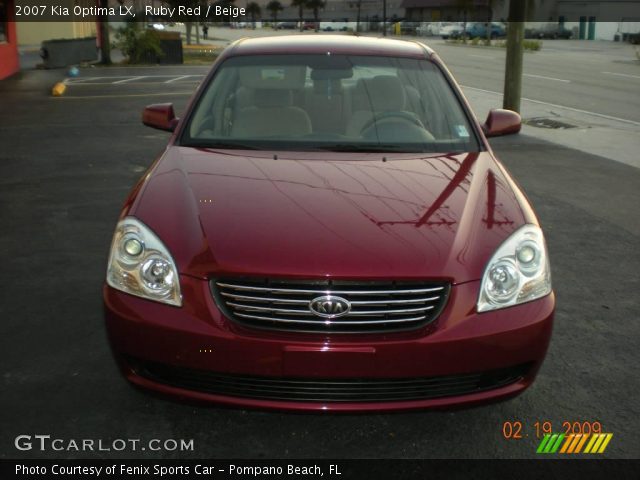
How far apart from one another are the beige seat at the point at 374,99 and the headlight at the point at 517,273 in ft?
4.53

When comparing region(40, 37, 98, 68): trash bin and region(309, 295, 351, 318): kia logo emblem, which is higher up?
region(40, 37, 98, 68): trash bin

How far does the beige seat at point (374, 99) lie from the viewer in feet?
13.9

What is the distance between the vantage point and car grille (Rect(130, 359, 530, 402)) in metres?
2.79

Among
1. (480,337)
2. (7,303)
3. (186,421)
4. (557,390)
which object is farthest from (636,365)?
(7,303)

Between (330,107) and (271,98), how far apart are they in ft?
1.14

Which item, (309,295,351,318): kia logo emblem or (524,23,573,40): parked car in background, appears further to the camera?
(524,23,573,40): parked car in background

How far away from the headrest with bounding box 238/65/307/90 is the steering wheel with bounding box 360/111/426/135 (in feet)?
1.68

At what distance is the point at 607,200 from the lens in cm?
738

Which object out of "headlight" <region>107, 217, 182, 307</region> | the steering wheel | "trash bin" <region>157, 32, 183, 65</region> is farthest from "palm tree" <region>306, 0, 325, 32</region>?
"headlight" <region>107, 217, 182, 307</region>

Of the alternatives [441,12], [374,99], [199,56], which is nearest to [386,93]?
[374,99]

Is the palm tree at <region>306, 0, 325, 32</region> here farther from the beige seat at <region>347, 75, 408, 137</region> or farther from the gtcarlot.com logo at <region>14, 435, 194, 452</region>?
the gtcarlot.com logo at <region>14, 435, 194, 452</region>

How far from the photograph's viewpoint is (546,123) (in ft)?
42.4

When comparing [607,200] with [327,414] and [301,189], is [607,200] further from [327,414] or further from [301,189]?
[327,414]
